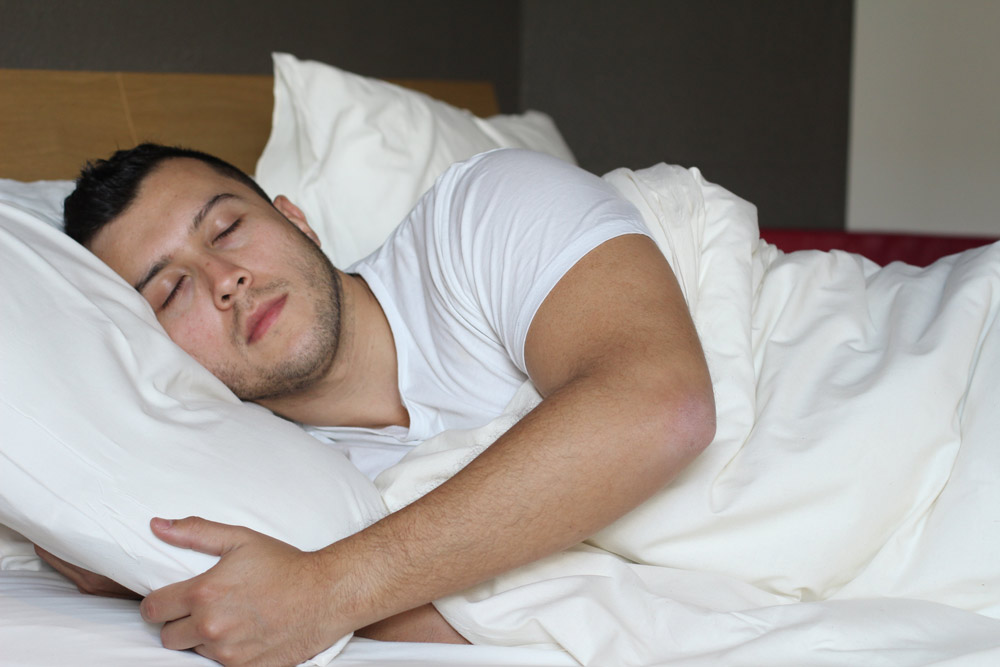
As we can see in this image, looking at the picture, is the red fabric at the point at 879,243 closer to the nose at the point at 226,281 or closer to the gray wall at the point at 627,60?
the gray wall at the point at 627,60

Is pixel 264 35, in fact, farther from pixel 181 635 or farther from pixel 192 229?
pixel 181 635

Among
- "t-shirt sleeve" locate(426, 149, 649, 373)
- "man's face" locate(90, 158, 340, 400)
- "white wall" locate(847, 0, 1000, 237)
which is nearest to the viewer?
"t-shirt sleeve" locate(426, 149, 649, 373)

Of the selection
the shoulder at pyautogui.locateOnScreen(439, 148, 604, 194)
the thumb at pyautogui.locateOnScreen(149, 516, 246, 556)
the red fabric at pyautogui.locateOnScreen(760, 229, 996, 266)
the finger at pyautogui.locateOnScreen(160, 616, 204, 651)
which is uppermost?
the shoulder at pyautogui.locateOnScreen(439, 148, 604, 194)

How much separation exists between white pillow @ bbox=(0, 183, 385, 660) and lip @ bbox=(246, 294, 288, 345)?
0.11 m

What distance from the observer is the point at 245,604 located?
32.4 inches

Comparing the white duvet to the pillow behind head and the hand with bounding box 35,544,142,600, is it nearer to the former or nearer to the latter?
the pillow behind head

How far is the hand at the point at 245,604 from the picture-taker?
82 cm

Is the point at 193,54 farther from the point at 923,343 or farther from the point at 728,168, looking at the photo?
the point at 728,168

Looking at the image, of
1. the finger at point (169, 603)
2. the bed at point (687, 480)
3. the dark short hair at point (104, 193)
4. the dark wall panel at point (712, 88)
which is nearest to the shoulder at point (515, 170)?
the bed at point (687, 480)

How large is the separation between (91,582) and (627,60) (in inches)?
94.0

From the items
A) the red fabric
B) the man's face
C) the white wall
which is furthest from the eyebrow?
the white wall

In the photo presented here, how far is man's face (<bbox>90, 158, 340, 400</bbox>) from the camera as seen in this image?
120 cm

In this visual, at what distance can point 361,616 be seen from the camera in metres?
0.84

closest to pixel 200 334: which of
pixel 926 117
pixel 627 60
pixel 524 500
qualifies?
pixel 524 500
